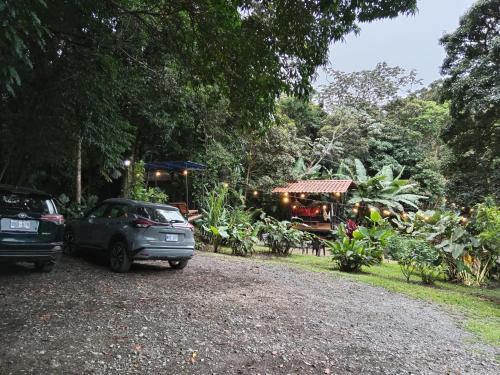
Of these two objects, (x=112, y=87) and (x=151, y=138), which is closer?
(x=112, y=87)

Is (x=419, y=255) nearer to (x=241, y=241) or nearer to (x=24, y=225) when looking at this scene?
(x=241, y=241)

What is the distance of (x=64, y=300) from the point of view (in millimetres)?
5227

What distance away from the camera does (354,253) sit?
10.4m

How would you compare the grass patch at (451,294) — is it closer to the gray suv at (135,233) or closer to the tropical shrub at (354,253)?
the tropical shrub at (354,253)

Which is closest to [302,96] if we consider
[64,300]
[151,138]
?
[64,300]

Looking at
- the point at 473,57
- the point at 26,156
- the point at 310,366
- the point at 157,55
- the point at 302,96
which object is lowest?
the point at 310,366

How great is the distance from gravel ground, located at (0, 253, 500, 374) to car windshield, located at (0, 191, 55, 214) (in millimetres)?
1133

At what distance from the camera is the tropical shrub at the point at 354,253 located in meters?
10.4

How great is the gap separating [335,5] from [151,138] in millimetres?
13529

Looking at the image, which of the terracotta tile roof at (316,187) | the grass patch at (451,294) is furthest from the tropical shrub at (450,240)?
the terracotta tile roof at (316,187)

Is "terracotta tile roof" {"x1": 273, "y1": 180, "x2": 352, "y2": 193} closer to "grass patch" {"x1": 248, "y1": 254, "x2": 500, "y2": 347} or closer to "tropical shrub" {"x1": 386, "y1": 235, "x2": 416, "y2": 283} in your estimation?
"grass patch" {"x1": 248, "y1": 254, "x2": 500, "y2": 347}

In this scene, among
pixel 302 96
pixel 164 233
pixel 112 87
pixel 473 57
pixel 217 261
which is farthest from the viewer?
pixel 473 57

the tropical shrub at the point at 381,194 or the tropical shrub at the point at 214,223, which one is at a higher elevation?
the tropical shrub at the point at 381,194

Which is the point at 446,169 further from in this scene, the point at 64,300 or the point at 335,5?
the point at 64,300
